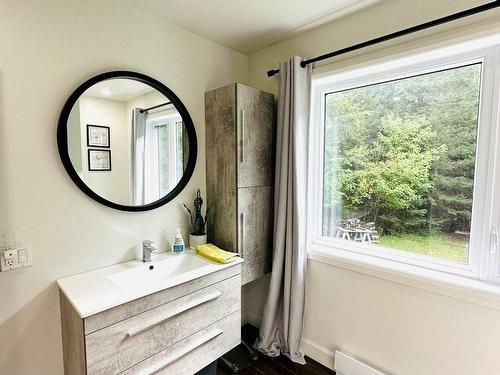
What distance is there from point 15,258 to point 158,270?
0.71m

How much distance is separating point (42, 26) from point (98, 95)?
15.0 inches

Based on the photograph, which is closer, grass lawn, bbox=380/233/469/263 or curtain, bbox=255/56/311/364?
grass lawn, bbox=380/233/469/263

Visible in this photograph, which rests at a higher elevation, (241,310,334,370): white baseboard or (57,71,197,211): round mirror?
(57,71,197,211): round mirror

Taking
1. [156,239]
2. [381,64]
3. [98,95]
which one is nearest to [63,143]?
[98,95]

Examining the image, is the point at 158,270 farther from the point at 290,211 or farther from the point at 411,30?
the point at 411,30

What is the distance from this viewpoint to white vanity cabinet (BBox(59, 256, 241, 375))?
119 centimetres

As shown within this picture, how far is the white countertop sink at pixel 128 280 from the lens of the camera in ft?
3.99

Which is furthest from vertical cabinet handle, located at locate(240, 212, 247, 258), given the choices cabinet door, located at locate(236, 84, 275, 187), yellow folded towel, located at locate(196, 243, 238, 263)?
cabinet door, located at locate(236, 84, 275, 187)

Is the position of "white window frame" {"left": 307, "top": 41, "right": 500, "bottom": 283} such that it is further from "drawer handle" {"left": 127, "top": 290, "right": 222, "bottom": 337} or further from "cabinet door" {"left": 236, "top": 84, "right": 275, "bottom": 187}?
"drawer handle" {"left": 127, "top": 290, "right": 222, "bottom": 337}

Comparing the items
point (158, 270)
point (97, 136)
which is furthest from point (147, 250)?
point (97, 136)

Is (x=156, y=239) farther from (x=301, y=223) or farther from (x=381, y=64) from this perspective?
(x=381, y=64)

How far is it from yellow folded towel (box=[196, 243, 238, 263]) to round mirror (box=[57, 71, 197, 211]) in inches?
16.4

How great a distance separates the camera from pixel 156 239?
73.0 inches

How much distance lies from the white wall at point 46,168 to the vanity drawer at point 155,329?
1.51ft
